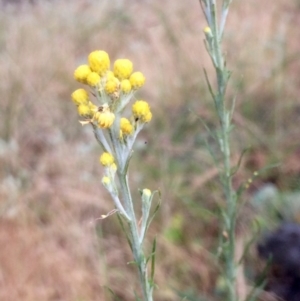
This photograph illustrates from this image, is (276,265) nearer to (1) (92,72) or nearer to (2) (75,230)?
(2) (75,230)

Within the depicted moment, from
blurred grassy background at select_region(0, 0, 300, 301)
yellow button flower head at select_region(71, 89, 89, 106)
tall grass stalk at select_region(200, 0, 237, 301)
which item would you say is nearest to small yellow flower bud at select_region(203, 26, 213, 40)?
tall grass stalk at select_region(200, 0, 237, 301)

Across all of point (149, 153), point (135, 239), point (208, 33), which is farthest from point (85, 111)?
point (149, 153)

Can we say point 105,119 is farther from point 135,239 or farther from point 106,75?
point 135,239

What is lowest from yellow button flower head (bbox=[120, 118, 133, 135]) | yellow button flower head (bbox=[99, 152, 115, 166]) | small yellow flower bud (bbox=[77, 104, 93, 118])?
yellow button flower head (bbox=[99, 152, 115, 166])

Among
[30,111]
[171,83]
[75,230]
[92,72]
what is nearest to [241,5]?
[171,83]

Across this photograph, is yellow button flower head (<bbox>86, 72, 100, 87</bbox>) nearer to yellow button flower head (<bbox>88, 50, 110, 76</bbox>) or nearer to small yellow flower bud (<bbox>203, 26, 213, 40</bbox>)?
yellow button flower head (<bbox>88, 50, 110, 76</bbox>)

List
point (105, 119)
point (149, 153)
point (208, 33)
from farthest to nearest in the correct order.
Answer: point (149, 153), point (208, 33), point (105, 119)

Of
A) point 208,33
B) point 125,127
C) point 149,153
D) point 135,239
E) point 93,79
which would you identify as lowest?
point 135,239
